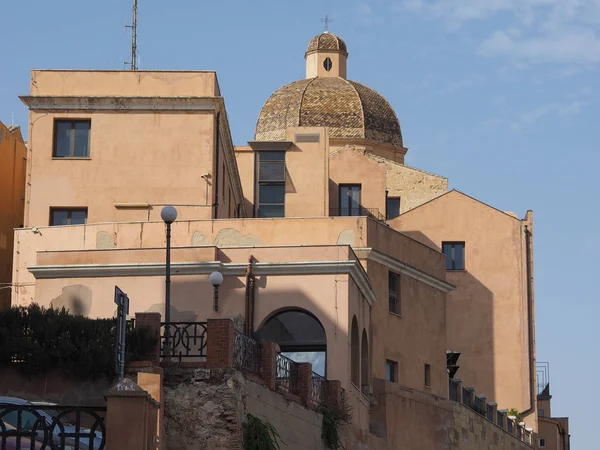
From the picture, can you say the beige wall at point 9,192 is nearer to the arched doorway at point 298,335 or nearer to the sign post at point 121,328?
the arched doorway at point 298,335

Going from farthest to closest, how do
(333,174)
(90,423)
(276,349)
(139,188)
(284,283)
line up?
(333,174) < (139,188) < (284,283) < (276,349) < (90,423)

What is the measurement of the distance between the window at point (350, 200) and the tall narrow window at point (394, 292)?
→ 603 inches

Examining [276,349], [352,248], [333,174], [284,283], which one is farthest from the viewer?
[333,174]

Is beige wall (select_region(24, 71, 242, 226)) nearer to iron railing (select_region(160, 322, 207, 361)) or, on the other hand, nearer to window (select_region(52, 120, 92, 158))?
window (select_region(52, 120, 92, 158))

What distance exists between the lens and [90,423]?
2433 centimetres

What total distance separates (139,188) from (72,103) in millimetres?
3133

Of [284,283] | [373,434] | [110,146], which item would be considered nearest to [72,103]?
[110,146]

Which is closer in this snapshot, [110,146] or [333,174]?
[110,146]

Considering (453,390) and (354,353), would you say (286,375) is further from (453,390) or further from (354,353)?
(453,390)

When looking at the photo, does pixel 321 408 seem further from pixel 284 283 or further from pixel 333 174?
pixel 333 174

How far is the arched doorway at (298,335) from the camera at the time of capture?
36.6m

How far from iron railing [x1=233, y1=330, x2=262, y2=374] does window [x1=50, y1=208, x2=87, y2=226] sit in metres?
16.5

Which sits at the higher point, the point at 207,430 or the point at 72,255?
the point at 72,255

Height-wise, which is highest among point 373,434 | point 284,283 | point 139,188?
point 139,188
